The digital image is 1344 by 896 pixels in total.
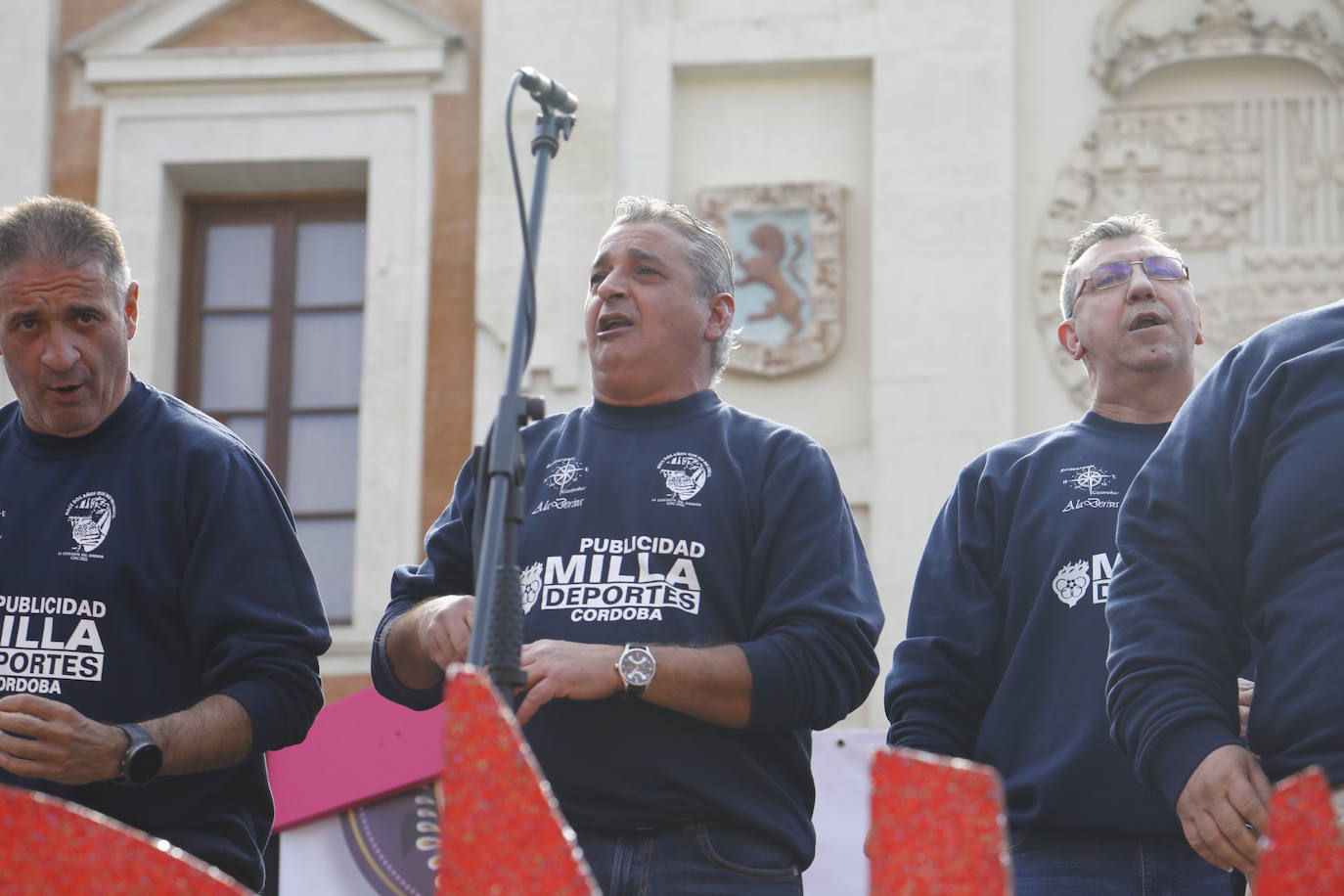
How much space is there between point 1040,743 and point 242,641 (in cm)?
155

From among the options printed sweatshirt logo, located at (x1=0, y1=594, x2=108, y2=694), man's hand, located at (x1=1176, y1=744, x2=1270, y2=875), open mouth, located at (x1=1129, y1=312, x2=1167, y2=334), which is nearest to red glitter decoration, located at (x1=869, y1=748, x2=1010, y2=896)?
man's hand, located at (x1=1176, y1=744, x2=1270, y2=875)

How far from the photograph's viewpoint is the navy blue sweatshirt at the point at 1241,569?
303 centimetres

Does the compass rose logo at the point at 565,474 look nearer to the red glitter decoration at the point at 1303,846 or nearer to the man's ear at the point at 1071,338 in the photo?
the man's ear at the point at 1071,338

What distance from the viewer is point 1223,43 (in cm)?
1132

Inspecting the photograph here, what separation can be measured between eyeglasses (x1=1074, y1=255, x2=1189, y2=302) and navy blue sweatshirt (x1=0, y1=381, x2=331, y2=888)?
1.93 meters

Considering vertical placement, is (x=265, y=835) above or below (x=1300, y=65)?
below

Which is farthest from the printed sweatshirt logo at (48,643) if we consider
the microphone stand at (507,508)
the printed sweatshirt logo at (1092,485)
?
the printed sweatshirt logo at (1092,485)

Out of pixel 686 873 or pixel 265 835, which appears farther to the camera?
pixel 265 835

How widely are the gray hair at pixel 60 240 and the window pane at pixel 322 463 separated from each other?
8.02 meters

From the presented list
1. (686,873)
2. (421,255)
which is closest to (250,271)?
(421,255)

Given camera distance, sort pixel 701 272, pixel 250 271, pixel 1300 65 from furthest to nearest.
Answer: pixel 250 271 → pixel 1300 65 → pixel 701 272

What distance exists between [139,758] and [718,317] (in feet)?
4.99

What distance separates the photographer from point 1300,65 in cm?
1141

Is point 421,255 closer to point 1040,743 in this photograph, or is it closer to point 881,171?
point 881,171
